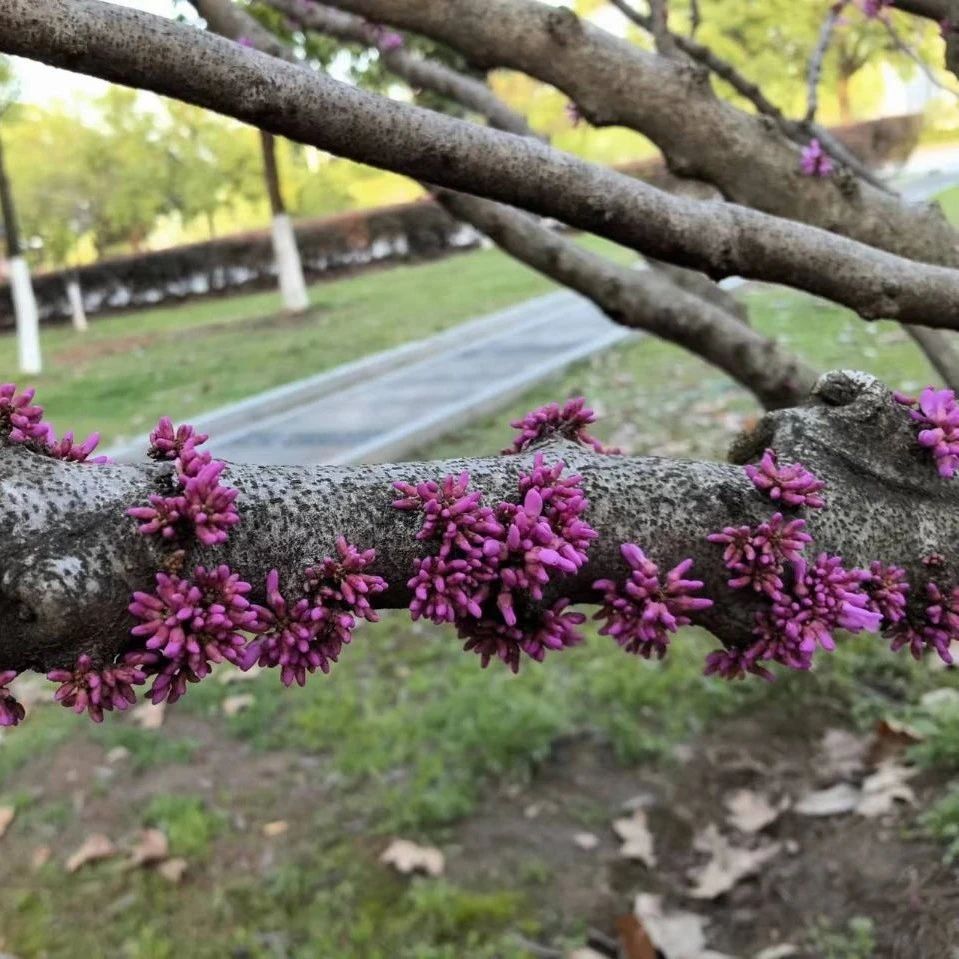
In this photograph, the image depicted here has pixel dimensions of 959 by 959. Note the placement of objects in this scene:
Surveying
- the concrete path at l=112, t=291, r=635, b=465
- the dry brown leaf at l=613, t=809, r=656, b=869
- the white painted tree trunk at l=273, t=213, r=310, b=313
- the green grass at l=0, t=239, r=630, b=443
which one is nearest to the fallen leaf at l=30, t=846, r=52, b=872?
the dry brown leaf at l=613, t=809, r=656, b=869

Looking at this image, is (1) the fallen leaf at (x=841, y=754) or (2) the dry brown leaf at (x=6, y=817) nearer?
(1) the fallen leaf at (x=841, y=754)

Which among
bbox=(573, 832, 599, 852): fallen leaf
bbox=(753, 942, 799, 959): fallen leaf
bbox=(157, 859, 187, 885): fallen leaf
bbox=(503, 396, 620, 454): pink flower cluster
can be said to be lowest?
bbox=(573, 832, 599, 852): fallen leaf

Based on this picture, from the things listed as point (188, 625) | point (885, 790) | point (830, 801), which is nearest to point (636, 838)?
point (830, 801)

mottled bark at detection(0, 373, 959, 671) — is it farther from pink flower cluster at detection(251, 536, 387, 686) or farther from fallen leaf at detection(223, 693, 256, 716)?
fallen leaf at detection(223, 693, 256, 716)

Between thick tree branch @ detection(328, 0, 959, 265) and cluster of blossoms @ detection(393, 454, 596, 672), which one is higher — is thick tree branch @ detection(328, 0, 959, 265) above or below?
above

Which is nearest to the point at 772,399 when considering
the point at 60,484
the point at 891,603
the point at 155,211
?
the point at 891,603

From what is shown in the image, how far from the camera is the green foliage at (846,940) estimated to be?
2.80 m

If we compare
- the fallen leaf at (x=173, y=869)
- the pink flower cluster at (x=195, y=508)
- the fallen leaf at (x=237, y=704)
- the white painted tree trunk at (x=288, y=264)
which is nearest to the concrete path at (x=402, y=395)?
the fallen leaf at (x=237, y=704)

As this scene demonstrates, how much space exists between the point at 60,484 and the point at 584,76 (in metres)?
1.82

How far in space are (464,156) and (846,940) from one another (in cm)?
263

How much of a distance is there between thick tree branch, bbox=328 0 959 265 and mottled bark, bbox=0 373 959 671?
1.02m

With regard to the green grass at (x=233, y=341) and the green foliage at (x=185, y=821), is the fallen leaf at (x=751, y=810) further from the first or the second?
the green grass at (x=233, y=341)

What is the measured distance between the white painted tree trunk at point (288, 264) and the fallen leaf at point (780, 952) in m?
16.2

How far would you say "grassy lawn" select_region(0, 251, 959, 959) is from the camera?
3.21 m
